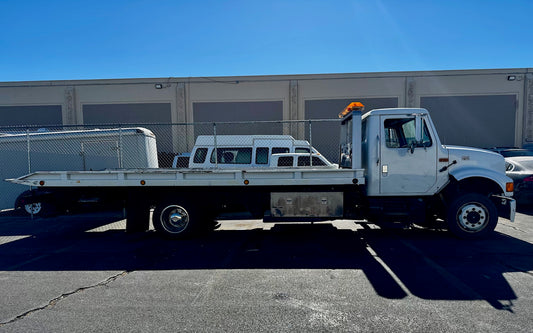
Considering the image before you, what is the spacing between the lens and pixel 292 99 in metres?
19.0

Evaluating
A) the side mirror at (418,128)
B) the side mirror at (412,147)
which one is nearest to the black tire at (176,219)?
the side mirror at (412,147)

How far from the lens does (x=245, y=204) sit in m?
6.46

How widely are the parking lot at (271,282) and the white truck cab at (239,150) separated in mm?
2946

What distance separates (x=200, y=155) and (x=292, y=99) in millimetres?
11105

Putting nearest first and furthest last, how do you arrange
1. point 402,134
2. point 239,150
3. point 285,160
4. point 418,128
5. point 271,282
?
point 271,282 < point 418,128 < point 402,134 < point 285,160 < point 239,150

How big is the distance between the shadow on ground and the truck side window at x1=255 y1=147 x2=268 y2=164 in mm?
2575

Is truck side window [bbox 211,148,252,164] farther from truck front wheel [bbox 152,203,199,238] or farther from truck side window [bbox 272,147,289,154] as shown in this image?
truck front wheel [bbox 152,203,199,238]

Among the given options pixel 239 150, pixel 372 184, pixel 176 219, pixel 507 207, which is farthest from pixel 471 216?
pixel 239 150

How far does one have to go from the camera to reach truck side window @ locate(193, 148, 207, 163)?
915 centimetres

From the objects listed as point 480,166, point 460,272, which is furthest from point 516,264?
point 480,166

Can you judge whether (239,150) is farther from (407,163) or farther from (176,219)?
(407,163)

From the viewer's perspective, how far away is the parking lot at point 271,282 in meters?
3.08

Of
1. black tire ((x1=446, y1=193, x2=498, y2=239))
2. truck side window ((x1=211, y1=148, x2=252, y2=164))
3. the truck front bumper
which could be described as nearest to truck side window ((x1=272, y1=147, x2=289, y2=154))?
truck side window ((x1=211, y1=148, x2=252, y2=164))

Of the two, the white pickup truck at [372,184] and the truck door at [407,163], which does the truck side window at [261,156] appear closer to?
the white pickup truck at [372,184]
